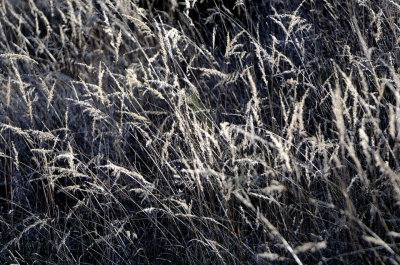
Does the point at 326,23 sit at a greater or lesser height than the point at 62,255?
greater

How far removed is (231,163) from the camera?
2.35 m

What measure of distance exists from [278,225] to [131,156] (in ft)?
3.95

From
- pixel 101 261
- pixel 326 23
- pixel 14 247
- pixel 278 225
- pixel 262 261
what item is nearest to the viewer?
pixel 262 261

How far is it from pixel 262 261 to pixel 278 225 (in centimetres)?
24

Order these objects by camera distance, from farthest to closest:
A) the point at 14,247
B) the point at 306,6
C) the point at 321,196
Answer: the point at 306,6
the point at 14,247
the point at 321,196

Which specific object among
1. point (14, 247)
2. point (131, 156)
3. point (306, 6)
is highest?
point (306, 6)

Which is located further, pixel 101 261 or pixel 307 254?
pixel 101 261

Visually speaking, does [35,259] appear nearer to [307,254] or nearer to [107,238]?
[107,238]

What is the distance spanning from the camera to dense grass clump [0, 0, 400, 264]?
72.2 inches

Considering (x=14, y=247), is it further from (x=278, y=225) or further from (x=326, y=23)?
(x=326, y=23)

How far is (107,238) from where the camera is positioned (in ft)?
7.48

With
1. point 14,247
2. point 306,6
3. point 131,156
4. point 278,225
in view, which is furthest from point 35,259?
point 306,6

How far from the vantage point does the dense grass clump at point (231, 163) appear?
183 centimetres

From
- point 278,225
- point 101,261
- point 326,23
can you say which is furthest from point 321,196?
point 326,23
